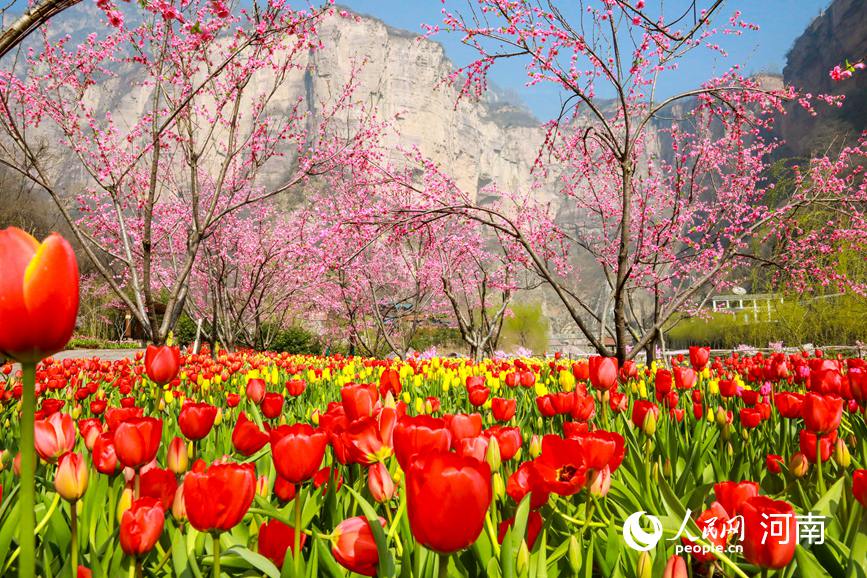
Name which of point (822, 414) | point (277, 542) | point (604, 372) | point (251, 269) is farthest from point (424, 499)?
point (251, 269)

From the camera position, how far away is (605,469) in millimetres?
1066

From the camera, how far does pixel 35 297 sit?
61 cm

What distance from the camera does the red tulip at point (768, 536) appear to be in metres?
0.74

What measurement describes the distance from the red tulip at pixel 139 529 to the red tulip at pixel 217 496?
0.12 meters

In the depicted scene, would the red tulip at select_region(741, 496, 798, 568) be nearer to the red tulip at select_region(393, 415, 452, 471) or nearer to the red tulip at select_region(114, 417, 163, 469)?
the red tulip at select_region(393, 415, 452, 471)

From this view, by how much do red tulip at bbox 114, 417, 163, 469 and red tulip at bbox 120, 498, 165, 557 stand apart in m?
0.23

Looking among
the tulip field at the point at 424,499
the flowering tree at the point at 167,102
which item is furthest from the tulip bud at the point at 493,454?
the flowering tree at the point at 167,102

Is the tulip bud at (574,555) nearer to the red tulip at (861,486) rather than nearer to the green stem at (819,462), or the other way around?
the red tulip at (861,486)

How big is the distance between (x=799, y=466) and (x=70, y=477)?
65.4 inches

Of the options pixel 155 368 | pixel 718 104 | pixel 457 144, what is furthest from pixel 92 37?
pixel 457 144

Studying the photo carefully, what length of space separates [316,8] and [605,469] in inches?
243

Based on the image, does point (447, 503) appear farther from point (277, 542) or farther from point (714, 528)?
point (714, 528)

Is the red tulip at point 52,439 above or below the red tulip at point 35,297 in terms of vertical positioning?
below

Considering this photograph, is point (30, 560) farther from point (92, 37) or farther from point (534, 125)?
point (534, 125)
